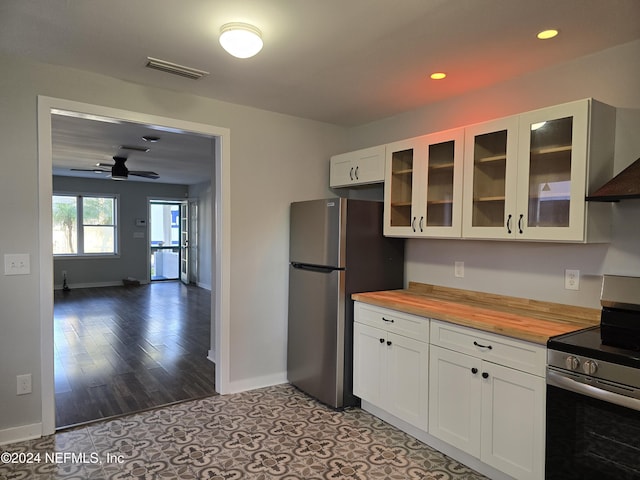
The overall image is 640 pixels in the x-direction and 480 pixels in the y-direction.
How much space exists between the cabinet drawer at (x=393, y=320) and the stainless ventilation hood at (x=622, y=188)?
1163 mm

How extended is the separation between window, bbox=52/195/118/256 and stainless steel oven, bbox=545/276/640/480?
9.75 meters

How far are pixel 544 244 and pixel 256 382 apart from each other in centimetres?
255

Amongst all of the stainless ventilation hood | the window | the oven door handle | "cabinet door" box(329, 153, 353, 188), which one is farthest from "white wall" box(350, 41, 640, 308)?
the window

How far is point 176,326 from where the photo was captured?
19.2 feet

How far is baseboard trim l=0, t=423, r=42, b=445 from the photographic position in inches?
102

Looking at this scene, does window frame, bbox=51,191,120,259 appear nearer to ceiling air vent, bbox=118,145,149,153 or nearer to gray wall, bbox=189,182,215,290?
gray wall, bbox=189,182,215,290

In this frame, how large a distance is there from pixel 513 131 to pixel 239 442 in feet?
8.56

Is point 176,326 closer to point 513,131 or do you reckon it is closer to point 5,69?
point 5,69

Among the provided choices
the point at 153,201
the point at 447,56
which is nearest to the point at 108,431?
the point at 447,56

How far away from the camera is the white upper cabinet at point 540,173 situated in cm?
216

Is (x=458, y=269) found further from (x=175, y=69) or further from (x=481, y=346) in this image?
(x=175, y=69)

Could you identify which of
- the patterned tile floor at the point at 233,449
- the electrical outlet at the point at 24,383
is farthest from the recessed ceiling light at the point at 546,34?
the electrical outlet at the point at 24,383

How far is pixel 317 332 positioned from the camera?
3348 mm

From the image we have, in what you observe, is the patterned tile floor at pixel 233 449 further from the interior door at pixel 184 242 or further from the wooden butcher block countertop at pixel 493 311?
the interior door at pixel 184 242
